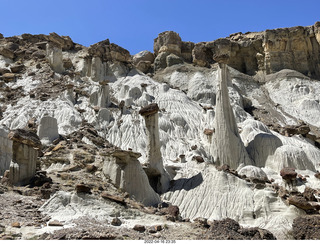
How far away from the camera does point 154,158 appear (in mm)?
21281

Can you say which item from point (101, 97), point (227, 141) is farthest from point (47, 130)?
point (227, 141)

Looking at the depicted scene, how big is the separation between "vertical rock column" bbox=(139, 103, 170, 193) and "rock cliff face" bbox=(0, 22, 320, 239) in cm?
6

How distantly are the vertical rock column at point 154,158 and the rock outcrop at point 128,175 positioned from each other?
242 centimetres

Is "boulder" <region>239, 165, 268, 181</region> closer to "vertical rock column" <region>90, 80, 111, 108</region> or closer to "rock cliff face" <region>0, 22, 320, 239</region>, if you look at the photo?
"rock cliff face" <region>0, 22, 320, 239</region>

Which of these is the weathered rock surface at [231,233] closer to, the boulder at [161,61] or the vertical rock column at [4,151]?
the vertical rock column at [4,151]

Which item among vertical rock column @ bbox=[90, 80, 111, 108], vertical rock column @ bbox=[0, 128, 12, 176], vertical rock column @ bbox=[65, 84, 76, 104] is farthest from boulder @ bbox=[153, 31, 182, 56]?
vertical rock column @ bbox=[0, 128, 12, 176]

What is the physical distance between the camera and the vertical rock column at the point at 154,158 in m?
20.8

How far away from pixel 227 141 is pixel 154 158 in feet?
24.1

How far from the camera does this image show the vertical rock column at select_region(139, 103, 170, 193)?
2081 centimetres

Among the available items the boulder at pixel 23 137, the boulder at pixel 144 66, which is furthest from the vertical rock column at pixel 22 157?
the boulder at pixel 144 66

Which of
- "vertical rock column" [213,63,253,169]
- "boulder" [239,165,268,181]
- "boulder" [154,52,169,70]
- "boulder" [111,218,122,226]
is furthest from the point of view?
"boulder" [154,52,169,70]

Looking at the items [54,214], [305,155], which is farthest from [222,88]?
[54,214]

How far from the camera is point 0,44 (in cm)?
4950
